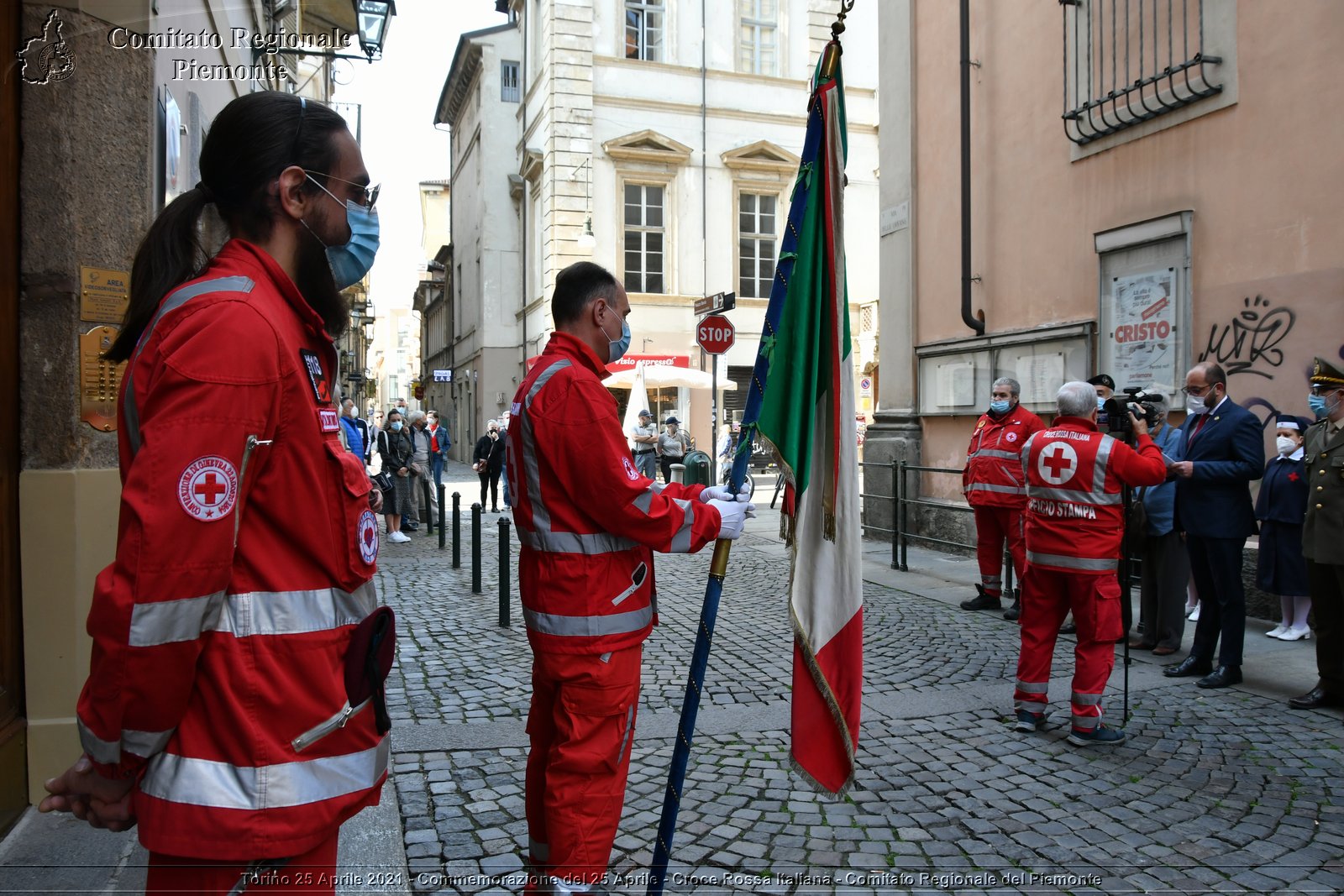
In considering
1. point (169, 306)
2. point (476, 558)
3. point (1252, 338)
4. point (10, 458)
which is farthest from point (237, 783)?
point (1252, 338)

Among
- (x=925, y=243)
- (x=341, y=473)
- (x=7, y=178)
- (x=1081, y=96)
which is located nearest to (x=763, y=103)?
(x=925, y=243)

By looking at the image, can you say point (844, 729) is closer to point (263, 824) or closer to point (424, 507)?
point (263, 824)

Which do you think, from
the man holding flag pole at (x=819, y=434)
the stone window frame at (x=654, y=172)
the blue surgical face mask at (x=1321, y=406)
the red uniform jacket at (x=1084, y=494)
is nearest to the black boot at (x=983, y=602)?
the blue surgical face mask at (x=1321, y=406)

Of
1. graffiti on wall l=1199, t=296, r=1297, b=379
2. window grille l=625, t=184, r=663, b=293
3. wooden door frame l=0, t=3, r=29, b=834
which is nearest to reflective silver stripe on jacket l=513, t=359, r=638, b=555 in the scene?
wooden door frame l=0, t=3, r=29, b=834

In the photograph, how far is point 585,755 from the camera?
269cm

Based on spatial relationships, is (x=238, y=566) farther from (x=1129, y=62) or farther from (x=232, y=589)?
(x=1129, y=62)

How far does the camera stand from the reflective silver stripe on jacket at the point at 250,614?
1501 millimetres

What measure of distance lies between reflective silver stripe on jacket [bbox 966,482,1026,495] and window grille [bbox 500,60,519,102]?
3061 centimetres

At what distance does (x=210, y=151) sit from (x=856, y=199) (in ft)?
95.2

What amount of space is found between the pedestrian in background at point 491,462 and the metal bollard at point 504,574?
21.0 feet

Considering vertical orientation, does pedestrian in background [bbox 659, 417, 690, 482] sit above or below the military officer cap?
below

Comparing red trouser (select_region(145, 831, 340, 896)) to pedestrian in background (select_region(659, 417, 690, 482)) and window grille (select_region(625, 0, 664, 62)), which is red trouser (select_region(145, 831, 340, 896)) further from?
window grille (select_region(625, 0, 664, 62))

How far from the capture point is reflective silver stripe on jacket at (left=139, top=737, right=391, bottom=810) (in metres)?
1.60

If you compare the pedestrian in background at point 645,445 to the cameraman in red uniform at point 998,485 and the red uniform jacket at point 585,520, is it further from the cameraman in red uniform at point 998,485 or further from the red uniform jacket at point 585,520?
the red uniform jacket at point 585,520
